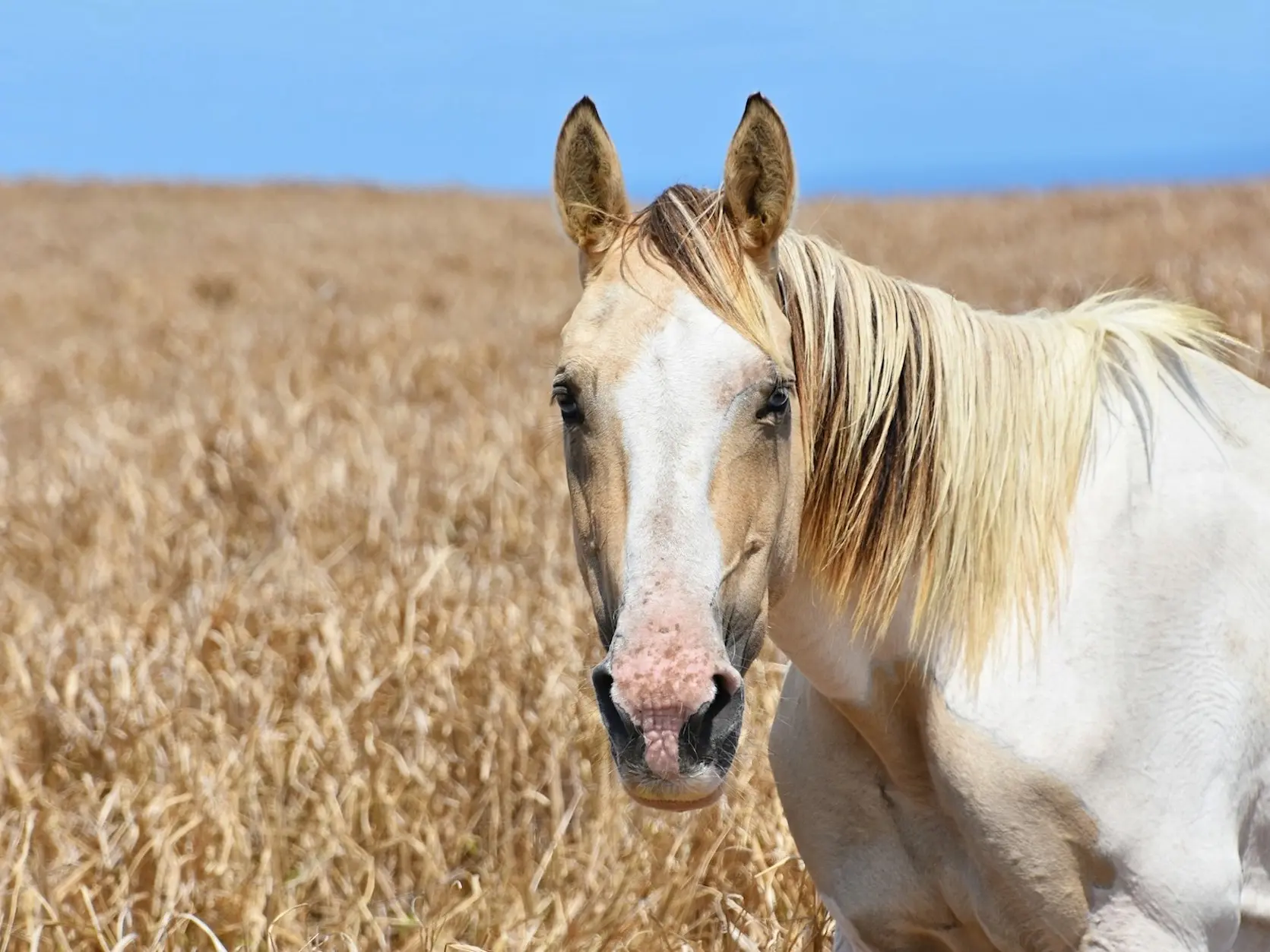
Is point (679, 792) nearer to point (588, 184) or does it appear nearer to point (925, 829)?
point (925, 829)

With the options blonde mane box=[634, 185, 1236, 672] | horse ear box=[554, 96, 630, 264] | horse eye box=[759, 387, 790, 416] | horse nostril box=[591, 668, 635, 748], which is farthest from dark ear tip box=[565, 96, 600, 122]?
horse nostril box=[591, 668, 635, 748]

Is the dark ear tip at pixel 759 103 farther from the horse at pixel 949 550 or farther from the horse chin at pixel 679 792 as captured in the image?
the horse chin at pixel 679 792

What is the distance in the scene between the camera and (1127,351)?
7.15 ft

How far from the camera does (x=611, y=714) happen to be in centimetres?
156

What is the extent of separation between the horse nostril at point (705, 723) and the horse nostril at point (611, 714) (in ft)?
0.21

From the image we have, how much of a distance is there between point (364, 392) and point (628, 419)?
5864 millimetres

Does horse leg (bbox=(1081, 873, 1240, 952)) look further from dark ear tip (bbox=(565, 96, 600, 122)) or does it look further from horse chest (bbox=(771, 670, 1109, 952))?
dark ear tip (bbox=(565, 96, 600, 122))

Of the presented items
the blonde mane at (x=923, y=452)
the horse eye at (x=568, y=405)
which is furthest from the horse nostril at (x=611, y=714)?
the blonde mane at (x=923, y=452)

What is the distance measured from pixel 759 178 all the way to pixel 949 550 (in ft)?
2.08

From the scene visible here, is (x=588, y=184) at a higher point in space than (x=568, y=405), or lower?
higher

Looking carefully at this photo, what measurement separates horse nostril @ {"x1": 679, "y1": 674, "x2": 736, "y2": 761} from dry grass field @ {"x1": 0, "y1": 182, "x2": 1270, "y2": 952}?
2.64 ft

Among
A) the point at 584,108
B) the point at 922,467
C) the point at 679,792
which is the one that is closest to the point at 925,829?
the point at 922,467

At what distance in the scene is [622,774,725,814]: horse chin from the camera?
154 cm

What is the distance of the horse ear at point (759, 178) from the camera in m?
1.81
